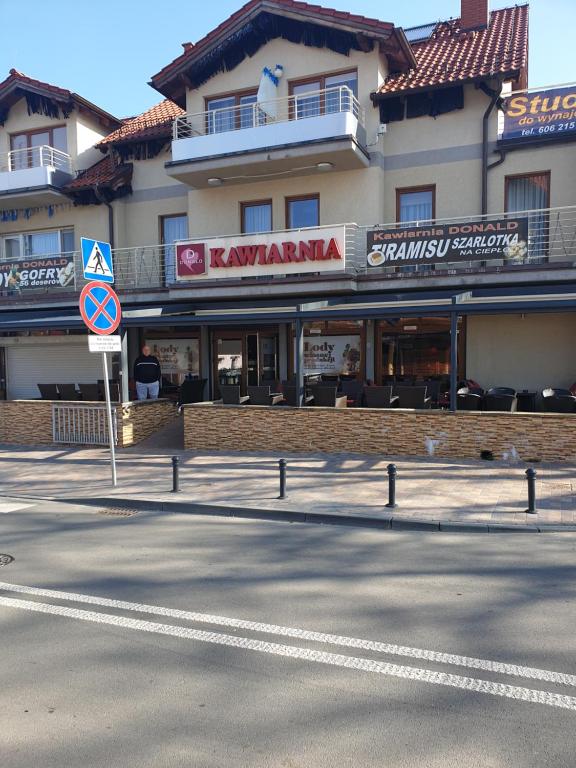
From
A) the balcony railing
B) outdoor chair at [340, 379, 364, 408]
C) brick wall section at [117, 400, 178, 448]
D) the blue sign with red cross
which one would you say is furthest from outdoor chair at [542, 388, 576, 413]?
brick wall section at [117, 400, 178, 448]

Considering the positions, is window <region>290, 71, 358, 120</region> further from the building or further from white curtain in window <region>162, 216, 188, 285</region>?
white curtain in window <region>162, 216, 188, 285</region>

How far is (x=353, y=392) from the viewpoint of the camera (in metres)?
13.3

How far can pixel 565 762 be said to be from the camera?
2.84 m

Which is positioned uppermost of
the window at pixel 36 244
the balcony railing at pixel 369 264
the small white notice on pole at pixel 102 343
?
the window at pixel 36 244

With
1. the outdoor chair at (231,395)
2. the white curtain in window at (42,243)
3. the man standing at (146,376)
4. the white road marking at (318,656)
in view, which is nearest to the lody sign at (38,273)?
the white curtain in window at (42,243)

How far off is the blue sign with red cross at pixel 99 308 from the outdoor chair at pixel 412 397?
565 centimetres

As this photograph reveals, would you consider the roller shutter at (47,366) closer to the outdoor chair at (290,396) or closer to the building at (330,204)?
the building at (330,204)

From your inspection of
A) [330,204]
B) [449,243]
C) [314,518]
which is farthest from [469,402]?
[330,204]

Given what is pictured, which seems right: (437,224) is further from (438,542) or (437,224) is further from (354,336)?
(438,542)

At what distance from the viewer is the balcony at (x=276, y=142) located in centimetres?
1372

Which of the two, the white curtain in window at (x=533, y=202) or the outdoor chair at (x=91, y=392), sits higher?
the white curtain in window at (x=533, y=202)

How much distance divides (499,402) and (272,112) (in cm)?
1002

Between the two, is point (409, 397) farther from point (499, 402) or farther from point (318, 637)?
point (318, 637)

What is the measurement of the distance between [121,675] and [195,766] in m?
1.08
